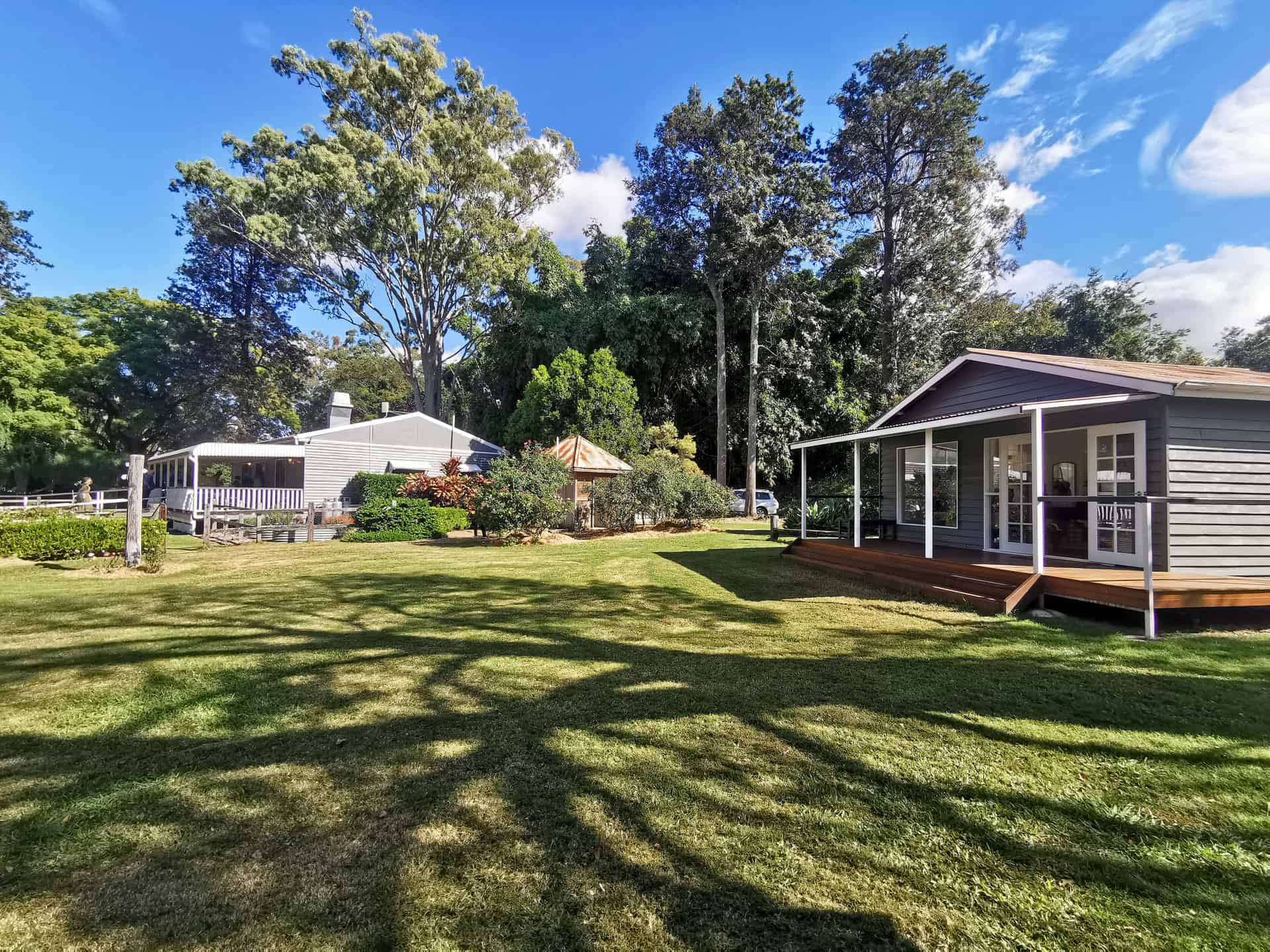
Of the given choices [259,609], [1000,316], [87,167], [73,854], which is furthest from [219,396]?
[1000,316]

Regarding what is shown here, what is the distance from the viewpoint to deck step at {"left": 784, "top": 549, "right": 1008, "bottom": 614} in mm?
6695

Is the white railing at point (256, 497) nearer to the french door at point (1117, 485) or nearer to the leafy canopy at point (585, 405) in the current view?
the leafy canopy at point (585, 405)

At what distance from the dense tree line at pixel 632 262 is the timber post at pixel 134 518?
1289cm

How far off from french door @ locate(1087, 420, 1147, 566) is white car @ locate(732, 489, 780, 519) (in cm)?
1499

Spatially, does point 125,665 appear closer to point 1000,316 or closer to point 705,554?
point 705,554

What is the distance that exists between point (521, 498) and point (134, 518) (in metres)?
7.34

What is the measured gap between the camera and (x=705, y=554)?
39.8 ft

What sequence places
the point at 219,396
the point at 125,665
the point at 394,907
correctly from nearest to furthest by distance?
the point at 394,907 → the point at 125,665 → the point at 219,396

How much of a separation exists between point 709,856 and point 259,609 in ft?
22.3

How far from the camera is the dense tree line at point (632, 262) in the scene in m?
22.4

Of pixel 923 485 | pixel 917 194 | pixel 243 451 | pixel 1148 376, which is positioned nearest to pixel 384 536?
pixel 243 451

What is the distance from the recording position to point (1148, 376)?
22.6ft

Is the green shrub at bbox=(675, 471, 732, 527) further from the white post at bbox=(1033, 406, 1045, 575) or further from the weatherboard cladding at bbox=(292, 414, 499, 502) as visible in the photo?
the white post at bbox=(1033, 406, 1045, 575)

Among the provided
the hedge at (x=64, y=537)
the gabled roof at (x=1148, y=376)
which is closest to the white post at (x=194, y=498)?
the hedge at (x=64, y=537)
